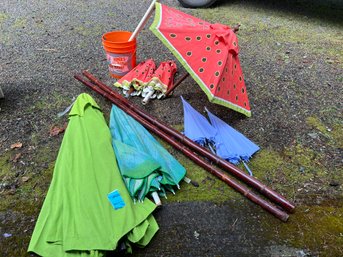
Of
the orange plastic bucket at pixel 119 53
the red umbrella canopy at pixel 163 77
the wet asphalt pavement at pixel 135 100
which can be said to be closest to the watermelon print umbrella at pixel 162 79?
the red umbrella canopy at pixel 163 77

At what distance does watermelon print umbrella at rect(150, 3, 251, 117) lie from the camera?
254cm

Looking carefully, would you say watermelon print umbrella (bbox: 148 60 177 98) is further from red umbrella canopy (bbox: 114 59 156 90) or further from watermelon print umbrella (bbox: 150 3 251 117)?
watermelon print umbrella (bbox: 150 3 251 117)

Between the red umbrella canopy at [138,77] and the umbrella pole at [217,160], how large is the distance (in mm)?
157

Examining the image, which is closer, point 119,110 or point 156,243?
point 156,243

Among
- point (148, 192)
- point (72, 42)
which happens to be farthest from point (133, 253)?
point (72, 42)

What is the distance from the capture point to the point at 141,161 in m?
2.21

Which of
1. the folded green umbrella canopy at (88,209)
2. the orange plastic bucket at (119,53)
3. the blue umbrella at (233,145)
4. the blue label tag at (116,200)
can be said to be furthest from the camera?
the orange plastic bucket at (119,53)

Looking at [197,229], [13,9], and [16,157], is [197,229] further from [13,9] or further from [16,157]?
[13,9]

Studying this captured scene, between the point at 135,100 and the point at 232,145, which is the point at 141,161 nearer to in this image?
the point at 232,145

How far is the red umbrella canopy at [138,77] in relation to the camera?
3.16 m

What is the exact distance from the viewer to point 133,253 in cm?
190

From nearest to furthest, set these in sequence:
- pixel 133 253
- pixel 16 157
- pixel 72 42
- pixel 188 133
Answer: pixel 133 253 → pixel 16 157 → pixel 188 133 → pixel 72 42

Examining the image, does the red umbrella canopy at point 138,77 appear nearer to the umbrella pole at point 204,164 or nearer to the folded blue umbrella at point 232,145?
the umbrella pole at point 204,164

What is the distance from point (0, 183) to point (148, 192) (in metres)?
1.09
